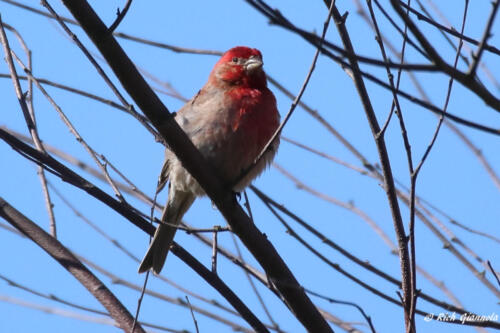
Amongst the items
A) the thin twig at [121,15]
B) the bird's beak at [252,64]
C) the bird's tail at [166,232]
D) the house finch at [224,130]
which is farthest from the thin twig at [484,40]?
the bird's beak at [252,64]

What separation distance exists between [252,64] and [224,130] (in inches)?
40.8

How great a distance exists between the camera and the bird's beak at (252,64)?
6.53 m

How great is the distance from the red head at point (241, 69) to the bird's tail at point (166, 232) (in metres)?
1.09

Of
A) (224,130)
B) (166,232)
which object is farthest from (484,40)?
(166,232)

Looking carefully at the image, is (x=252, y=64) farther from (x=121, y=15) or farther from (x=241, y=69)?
(x=121, y=15)

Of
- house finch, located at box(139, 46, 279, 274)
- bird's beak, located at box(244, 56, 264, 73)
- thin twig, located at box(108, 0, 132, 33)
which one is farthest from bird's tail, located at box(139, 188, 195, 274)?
thin twig, located at box(108, 0, 132, 33)

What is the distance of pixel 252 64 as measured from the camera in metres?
6.58

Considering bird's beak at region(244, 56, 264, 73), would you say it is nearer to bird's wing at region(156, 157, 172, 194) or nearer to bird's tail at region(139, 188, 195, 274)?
bird's wing at region(156, 157, 172, 194)

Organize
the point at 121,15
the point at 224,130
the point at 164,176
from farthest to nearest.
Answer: the point at 164,176 < the point at 224,130 < the point at 121,15

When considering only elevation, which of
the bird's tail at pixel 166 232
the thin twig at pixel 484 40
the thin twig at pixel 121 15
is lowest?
the thin twig at pixel 484 40

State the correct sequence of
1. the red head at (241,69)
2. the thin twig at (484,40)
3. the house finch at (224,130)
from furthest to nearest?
the red head at (241,69)
the house finch at (224,130)
the thin twig at (484,40)

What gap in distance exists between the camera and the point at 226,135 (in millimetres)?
5750

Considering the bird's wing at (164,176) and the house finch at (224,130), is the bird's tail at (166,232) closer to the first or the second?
the house finch at (224,130)

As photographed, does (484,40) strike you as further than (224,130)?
No
